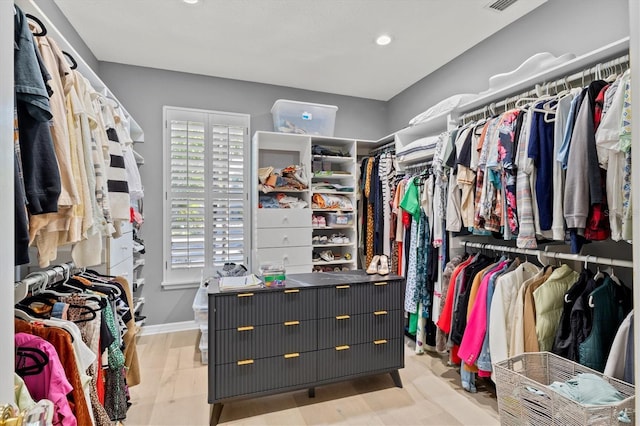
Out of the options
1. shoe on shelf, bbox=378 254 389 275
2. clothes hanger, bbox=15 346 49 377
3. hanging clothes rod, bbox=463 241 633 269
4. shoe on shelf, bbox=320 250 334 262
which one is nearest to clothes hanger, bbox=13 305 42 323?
clothes hanger, bbox=15 346 49 377

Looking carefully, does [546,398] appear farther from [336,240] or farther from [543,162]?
[336,240]

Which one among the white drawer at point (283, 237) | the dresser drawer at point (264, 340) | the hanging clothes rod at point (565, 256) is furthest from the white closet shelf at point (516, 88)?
the dresser drawer at point (264, 340)

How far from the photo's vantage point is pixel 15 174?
3.11ft

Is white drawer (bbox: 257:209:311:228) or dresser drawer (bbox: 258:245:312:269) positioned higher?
white drawer (bbox: 257:209:311:228)

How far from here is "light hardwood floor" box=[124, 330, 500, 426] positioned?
2.01 metres

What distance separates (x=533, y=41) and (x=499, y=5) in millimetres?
370

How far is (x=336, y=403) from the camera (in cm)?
218

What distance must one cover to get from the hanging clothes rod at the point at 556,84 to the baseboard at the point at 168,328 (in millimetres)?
3240

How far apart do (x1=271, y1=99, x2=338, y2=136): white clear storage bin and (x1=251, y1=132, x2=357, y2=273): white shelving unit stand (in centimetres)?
10

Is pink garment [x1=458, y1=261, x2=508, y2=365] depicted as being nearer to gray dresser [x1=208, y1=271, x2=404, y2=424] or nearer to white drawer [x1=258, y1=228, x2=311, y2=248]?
gray dresser [x1=208, y1=271, x2=404, y2=424]

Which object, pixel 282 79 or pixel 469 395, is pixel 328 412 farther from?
pixel 282 79

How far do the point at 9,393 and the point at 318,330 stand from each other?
151cm

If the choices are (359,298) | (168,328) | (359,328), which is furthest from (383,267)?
(168,328)

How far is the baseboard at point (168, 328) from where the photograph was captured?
3.41 meters
